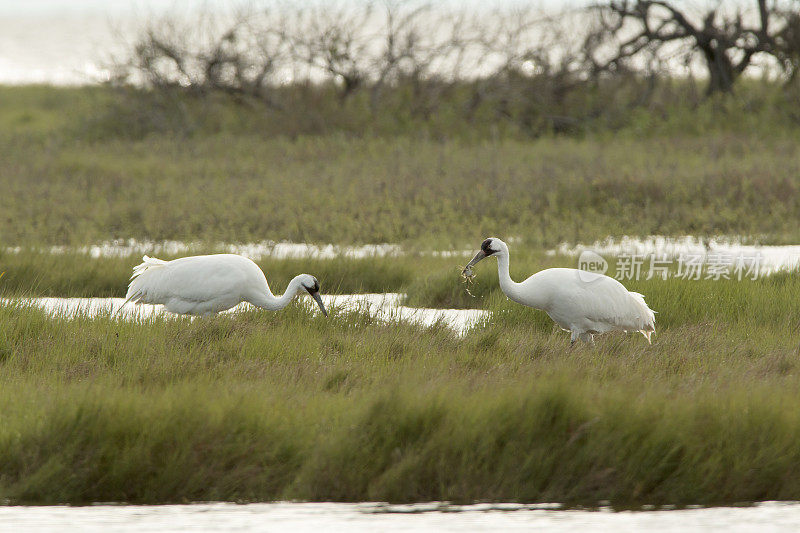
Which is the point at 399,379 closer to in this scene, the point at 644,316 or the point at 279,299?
the point at 644,316

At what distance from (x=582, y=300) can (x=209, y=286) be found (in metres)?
2.91

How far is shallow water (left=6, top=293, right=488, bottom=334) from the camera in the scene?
28.9 feet

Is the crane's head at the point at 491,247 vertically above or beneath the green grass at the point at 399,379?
above

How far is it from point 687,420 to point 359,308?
3927mm

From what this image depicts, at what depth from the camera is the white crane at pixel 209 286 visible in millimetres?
8938

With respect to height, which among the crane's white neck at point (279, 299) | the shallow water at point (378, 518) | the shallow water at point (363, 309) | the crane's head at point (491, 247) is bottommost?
the shallow water at point (378, 518)

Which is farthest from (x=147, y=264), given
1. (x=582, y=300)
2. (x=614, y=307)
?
(x=614, y=307)

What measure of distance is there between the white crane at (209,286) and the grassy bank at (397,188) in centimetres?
497

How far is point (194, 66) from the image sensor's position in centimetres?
2420

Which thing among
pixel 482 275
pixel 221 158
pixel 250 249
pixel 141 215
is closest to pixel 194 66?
pixel 221 158

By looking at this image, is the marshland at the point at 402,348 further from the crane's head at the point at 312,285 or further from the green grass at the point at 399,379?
the crane's head at the point at 312,285

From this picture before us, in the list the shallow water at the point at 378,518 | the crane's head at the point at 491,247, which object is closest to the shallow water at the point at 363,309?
the crane's head at the point at 491,247

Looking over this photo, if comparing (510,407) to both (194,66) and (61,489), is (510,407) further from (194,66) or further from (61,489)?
(194,66)

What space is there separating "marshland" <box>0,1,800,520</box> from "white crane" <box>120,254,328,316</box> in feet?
0.70
